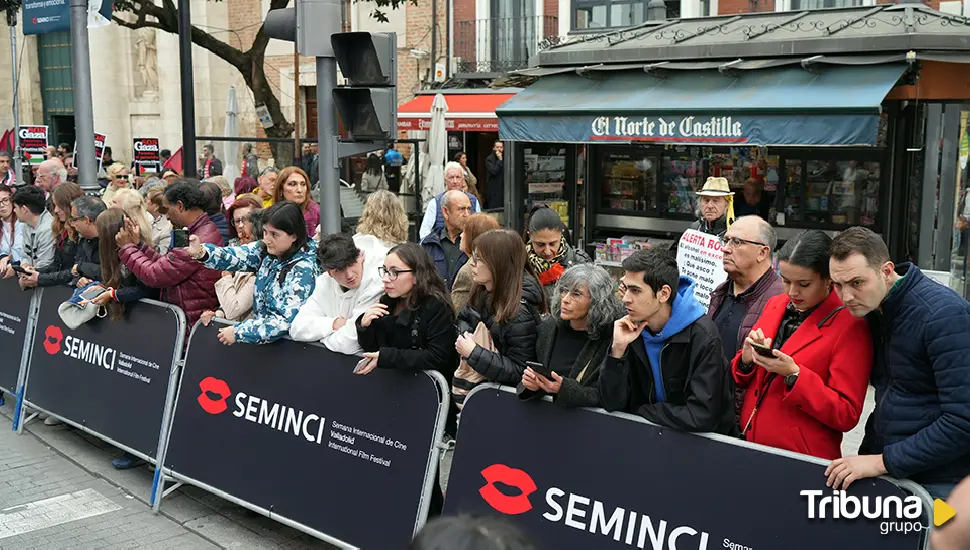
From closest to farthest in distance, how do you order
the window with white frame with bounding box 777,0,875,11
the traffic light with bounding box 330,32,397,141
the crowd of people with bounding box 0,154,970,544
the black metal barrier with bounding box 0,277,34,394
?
the crowd of people with bounding box 0,154,970,544 → the traffic light with bounding box 330,32,397,141 → the black metal barrier with bounding box 0,277,34,394 → the window with white frame with bounding box 777,0,875,11


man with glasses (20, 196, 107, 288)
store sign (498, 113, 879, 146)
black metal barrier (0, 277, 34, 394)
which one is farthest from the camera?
store sign (498, 113, 879, 146)

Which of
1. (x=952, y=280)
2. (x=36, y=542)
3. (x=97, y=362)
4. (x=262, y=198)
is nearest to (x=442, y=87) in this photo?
(x=262, y=198)

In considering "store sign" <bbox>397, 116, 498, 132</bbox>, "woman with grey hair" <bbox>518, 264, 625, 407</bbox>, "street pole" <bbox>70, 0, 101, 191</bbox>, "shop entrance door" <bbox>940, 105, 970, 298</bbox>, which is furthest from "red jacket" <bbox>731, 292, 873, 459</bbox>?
"store sign" <bbox>397, 116, 498, 132</bbox>

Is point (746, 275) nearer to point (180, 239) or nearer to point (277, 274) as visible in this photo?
point (277, 274)

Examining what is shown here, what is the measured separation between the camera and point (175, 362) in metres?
6.41

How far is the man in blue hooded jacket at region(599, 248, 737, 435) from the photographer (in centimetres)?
400

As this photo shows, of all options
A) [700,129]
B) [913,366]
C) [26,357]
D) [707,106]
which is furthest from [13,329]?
[913,366]

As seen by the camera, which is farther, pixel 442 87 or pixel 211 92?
pixel 211 92

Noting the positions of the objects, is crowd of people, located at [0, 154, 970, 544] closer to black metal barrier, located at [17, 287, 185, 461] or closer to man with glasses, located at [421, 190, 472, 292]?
man with glasses, located at [421, 190, 472, 292]

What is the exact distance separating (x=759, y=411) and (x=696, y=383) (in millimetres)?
364

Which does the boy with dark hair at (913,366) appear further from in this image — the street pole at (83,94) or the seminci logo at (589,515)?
the street pole at (83,94)

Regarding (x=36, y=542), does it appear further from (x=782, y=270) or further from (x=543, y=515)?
(x=782, y=270)

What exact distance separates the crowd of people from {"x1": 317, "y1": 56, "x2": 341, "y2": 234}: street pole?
34cm

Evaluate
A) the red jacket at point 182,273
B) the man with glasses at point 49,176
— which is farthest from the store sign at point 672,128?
the man with glasses at point 49,176
